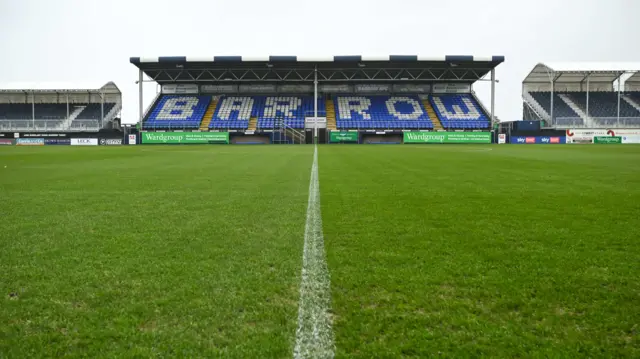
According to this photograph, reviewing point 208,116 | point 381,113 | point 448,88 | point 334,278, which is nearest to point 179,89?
point 208,116

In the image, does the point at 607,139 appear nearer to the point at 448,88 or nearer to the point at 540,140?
the point at 540,140

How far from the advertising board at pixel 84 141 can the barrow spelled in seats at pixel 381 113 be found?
83.8 feet

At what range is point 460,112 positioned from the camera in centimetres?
4922

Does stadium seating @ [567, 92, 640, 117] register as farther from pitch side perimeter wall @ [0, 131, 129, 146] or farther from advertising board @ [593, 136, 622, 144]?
pitch side perimeter wall @ [0, 131, 129, 146]

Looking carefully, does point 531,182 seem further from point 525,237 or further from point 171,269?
point 171,269

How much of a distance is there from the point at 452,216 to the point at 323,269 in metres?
2.54

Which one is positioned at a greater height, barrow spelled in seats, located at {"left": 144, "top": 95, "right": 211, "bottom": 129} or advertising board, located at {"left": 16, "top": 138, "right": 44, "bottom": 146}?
barrow spelled in seats, located at {"left": 144, "top": 95, "right": 211, "bottom": 129}

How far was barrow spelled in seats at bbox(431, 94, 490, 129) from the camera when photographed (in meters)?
47.4

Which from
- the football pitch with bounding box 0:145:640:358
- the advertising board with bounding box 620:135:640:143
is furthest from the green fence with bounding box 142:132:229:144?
the advertising board with bounding box 620:135:640:143

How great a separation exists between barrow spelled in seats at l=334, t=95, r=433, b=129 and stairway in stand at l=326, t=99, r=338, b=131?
436mm

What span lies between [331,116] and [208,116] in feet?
45.4

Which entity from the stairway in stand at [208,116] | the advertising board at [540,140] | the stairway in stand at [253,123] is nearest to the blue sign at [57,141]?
the stairway in stand at [208,116]

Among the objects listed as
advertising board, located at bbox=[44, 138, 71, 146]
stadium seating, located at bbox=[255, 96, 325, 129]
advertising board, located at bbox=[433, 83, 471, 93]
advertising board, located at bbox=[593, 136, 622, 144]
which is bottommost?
advertising board, located at bbox=[593, 136, 622, 144]

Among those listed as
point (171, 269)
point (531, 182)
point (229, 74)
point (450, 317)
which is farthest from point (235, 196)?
point (229, 74)
